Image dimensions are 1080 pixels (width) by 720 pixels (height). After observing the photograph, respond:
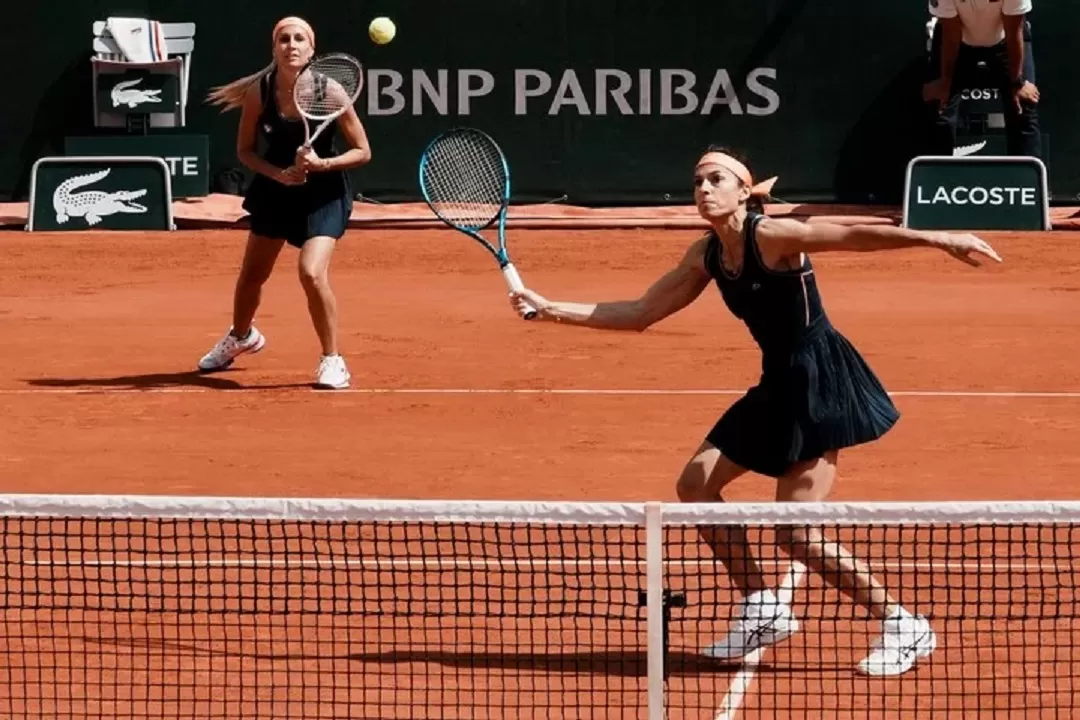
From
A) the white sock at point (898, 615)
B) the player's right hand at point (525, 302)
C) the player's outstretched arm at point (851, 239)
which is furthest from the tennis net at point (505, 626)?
the player's outstretched arm at point (851, 239)

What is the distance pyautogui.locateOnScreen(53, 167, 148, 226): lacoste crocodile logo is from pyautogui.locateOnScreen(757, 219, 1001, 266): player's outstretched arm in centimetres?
1271

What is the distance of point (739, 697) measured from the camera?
7012mm

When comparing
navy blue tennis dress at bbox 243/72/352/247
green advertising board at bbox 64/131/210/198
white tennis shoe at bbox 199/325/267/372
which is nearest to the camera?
navy blue tennis dress at bbox 243/72/352/247

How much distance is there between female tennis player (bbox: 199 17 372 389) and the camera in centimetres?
1182

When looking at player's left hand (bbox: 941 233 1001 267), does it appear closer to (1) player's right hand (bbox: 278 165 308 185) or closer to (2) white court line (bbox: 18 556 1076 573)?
(2) white court line (bbox: 18 556 1076 573)

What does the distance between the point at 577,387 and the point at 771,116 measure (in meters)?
7.59

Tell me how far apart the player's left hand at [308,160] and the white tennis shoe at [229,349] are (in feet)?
5.02

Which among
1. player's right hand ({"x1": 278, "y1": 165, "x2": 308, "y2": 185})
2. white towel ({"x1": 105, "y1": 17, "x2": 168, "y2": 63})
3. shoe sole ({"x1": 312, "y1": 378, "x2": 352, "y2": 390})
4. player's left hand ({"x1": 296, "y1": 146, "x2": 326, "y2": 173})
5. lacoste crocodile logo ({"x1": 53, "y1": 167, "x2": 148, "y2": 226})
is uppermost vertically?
player's left hand ({"x1": 296, "y1": 146, "x2": 326, "y2": 173})

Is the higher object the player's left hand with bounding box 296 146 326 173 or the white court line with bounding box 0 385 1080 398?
the player's left hand with bounding box 296 146 326 173

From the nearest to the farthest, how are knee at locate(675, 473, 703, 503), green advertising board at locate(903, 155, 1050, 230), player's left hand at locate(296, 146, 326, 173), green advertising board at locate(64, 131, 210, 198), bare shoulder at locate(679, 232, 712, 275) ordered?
1. knee at locate(675, 473, 703, 503)
2. bare shoulder at locate(679, 232, 712, 275)
3. player's left hand at locate(296, 146, 326, 173)
4. green advertising board at locate(903, 155, 1050, 230)
5. green advertising board at locate(64, 131, 210, 198)

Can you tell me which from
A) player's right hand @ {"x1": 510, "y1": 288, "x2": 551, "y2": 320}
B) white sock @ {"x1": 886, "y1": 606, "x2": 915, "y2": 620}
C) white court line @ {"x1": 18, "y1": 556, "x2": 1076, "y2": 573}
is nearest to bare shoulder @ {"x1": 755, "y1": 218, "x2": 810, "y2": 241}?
player's right hand @ {"x1": 510, "y1": 288, "x2": 551, "y2": 320}

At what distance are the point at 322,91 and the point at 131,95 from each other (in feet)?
27.5

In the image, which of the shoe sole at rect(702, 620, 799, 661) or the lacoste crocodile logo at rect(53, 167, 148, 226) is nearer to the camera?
the shoe sole at rect(702, 620, 799, 661)

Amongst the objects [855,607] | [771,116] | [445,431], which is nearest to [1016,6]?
[771,116]
